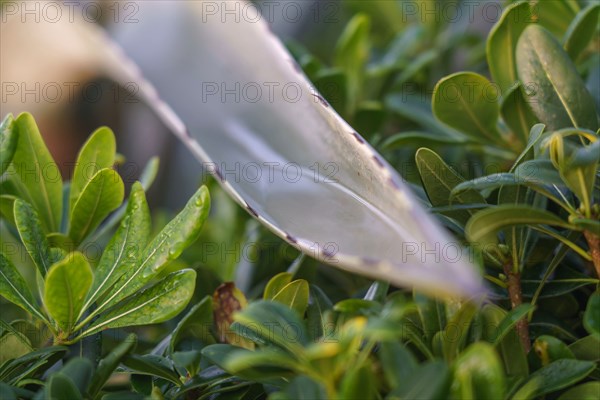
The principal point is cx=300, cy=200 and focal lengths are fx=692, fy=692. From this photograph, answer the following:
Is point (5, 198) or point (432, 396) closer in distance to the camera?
point (432, 396)

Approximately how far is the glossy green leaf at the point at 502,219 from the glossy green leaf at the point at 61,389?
280 millimetres

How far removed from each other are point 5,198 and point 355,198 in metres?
0.33

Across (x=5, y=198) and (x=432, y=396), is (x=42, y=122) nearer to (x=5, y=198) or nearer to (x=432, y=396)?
(x=5, y=198)

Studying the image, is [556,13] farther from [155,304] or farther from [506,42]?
[155,304]

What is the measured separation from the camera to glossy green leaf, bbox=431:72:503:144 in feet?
2.13

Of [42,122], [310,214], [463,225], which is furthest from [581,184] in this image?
[42,122]

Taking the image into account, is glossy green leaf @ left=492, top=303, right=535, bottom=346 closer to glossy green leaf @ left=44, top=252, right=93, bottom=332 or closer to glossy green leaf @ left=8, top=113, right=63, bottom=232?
glossy green leaf @ left=44, top=252, right=93, bottom=332

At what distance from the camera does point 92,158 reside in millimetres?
687

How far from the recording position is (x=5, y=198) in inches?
25.2

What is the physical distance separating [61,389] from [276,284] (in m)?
0.21

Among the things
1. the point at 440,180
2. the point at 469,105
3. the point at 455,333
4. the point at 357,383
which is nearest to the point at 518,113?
the point at 469,105

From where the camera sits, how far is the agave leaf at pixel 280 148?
16.9 inches

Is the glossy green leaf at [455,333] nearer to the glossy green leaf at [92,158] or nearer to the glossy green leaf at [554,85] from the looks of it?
the glossy green leaf at [554,85]

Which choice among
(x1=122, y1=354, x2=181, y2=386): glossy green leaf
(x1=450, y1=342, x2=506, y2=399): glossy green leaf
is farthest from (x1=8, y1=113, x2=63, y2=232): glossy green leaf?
(x1=450, y1=342, x2=506, y2=399): glossy green leaf
